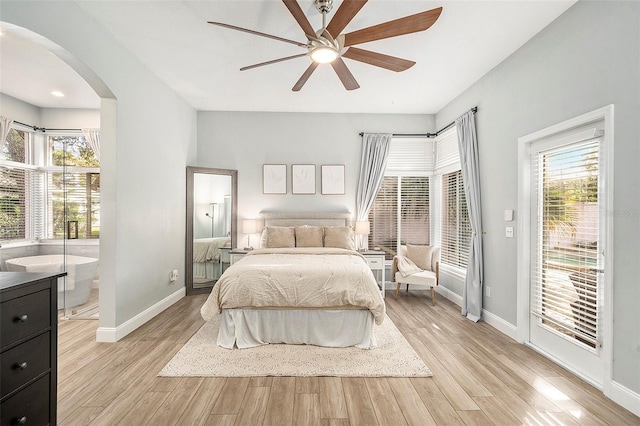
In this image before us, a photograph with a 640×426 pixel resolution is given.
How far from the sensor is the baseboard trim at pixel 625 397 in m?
2.02

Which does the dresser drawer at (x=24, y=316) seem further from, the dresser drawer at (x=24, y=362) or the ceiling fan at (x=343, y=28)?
the ceiling fan at (x=343, y=28)

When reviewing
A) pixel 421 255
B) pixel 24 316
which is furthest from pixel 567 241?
pixel 24 316

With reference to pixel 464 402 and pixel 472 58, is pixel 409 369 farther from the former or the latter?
pixel 472 58

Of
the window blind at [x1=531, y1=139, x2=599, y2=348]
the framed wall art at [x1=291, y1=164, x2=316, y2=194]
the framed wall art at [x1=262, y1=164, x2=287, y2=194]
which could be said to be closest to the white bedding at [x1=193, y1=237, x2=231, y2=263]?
the framed wall art at [x1=262, y1=164, x2=287, y2=194]

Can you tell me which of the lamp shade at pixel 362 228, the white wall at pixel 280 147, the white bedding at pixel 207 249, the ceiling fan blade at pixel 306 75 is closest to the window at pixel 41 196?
the white bedding at pixel 207 249

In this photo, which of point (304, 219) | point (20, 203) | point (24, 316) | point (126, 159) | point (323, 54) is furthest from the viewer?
point (304, 219)

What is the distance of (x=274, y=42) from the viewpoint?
315cm

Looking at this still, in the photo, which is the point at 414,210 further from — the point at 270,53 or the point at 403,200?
the point at 270,53

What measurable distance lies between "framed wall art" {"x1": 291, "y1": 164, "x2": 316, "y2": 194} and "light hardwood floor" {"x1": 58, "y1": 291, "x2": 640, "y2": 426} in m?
3.05

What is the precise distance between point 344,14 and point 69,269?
15.0ft

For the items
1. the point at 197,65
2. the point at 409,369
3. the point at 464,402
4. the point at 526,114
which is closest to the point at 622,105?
the point at 526,114

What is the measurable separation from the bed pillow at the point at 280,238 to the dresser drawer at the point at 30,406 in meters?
3.08

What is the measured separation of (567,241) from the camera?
2.71 meters

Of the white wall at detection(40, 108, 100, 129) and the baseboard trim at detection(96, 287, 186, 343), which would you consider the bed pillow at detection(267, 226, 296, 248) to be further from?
the white wall at detection(40, 108, 100, 129)
